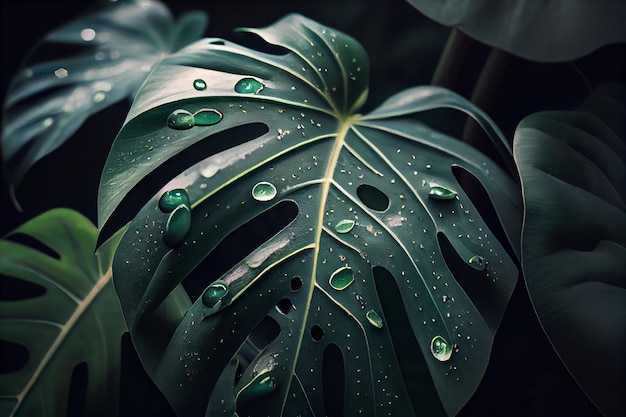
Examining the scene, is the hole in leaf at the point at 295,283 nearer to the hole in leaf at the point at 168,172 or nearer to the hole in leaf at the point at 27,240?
the hole in leaf at the point at 168,172

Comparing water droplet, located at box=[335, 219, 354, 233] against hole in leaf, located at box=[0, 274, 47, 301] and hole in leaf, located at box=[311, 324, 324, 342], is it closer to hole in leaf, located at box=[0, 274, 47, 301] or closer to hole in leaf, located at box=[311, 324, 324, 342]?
hole in leaf, located at box=[311, 324, 324, 342]

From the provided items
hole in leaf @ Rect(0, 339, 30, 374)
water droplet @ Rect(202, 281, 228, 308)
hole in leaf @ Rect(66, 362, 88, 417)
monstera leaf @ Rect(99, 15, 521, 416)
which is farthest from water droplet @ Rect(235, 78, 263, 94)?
hole in leaf @ Rect(0, 339, 30, 374)

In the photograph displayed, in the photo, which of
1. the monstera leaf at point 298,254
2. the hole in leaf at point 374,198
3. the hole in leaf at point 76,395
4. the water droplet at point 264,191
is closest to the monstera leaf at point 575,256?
the monstera leaf at point 298,254

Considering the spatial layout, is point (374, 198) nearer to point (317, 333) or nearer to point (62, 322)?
point (317, 333)

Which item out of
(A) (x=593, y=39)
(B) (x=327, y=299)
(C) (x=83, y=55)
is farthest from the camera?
(C) (x=83, y=55)

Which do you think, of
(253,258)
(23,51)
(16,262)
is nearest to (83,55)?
(23,51)

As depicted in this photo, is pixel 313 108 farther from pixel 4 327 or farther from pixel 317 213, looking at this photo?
pixel 4 327

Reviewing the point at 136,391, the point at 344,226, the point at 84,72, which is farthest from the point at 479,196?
the point at 84,72
